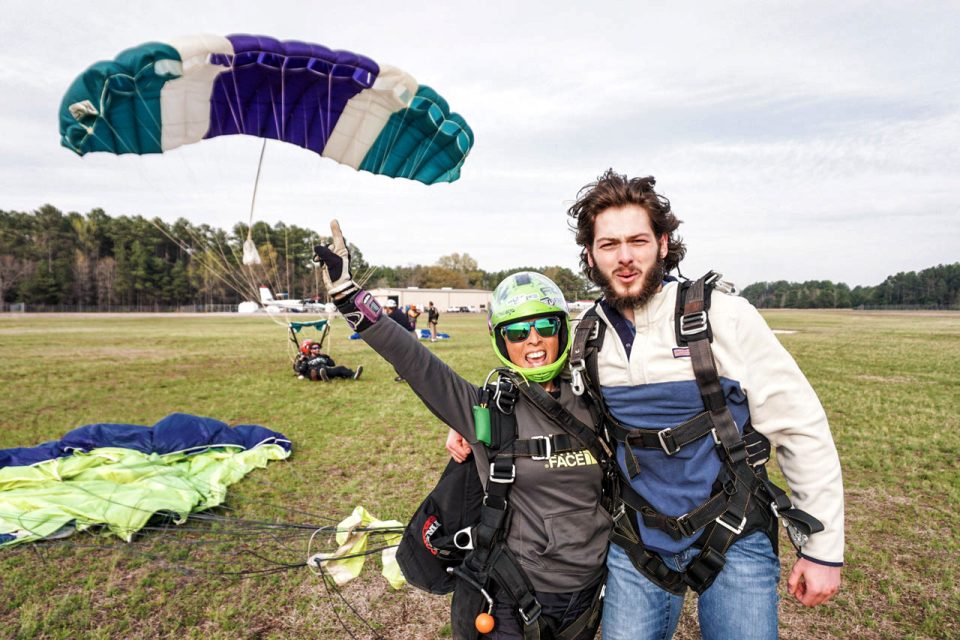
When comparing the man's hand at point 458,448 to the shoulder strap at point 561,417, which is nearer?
the shoulder strap at point 561,417

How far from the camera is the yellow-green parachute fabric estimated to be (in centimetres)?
463

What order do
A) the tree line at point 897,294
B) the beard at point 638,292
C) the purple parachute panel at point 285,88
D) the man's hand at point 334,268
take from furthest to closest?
the tree line at point 897,294 → the purple parachute panel at point 285,88 → the man's hand at point 334,268 → the beard at point 638,292

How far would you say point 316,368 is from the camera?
13.1 metres

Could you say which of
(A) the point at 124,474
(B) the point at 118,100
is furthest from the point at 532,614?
(B) the point at 118,100

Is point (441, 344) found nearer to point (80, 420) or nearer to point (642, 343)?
point (80, 420)

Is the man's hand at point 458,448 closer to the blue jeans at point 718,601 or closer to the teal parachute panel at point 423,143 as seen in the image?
the blue jeans at point 718,601

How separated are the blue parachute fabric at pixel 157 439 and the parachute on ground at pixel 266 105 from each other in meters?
3.60

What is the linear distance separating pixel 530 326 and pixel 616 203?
68 centimetres

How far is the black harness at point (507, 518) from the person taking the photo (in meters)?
2.04

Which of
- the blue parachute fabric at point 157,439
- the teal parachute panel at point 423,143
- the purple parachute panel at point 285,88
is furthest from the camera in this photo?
the blue parachute fabric at point 157,439

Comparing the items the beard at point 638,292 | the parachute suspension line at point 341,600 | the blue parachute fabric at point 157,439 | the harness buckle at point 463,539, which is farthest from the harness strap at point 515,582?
the blue parachute fabric at point 157,439

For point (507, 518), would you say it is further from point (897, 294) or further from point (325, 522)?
point (897, 294)

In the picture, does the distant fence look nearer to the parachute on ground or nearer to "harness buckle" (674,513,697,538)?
the parachute on ground

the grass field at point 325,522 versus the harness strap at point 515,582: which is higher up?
the harness strap at point 515,582
